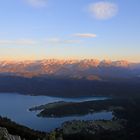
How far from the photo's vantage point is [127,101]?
18038cm

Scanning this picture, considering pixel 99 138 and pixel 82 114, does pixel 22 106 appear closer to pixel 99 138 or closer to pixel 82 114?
pixel 82 114

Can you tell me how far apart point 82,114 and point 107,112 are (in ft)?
37.2

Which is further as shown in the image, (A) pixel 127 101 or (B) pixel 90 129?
(A) pixel 127 101

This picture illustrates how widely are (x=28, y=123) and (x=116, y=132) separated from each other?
111 feet

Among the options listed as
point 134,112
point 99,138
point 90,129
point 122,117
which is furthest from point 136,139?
point 134,112

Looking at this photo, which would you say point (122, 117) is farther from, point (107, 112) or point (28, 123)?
point (28, 123)

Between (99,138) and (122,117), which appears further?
(122,117)

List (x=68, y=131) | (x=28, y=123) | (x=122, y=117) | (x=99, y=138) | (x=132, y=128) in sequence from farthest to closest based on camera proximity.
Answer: (x=122, y=117)
(x=28, y=123)
(x=132, y=128)
(x=68, y=131)
(x=99, y=138)

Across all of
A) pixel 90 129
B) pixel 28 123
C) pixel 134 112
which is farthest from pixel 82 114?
pixel 90 129

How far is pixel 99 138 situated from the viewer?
93.2 m

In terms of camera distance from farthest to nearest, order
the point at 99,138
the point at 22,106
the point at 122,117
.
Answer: the point at 22,106 → the point at 122,117 → the point at 99,138

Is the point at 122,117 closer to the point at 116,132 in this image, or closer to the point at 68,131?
the point at 116,132

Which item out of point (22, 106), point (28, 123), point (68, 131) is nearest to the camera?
point (68, 131)

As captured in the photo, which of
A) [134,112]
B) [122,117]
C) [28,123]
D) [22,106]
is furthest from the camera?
[22,106]
